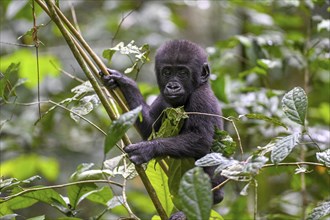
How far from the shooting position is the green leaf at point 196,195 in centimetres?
174

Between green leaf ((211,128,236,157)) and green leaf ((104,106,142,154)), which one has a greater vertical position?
green leaf ((104,106,142,154))

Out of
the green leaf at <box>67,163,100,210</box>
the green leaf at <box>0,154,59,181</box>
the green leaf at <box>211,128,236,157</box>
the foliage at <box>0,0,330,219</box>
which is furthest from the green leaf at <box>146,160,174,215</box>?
the green leaf at <box>0,154,59,181</box>

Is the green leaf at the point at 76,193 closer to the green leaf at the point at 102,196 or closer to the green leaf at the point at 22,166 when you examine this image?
the green leaf at the point at 102,196

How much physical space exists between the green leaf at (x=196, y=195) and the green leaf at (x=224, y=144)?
0.68 meters

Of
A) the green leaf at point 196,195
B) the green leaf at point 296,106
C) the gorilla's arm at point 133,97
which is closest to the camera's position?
the green leaf at point 196,195

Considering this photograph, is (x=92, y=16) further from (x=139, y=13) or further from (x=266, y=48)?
(x=266, y=48)

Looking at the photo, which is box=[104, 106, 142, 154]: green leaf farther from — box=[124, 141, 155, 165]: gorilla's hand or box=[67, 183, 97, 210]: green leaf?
box=[67, 183, 97, 210]: green leaf

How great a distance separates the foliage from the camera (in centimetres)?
233

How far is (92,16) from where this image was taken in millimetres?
6961

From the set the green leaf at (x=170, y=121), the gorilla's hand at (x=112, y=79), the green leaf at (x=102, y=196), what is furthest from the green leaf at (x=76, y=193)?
the gorilla's hand at (x=112, y=79)

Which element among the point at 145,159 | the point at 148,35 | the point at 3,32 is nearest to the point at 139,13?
the point at 148,35

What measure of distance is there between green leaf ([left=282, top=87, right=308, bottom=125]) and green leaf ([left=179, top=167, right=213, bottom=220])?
561 millimetres

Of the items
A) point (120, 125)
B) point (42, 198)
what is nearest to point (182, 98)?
point (42, 198)

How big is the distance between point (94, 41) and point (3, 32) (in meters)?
0.93
